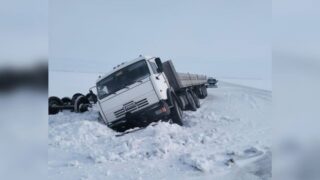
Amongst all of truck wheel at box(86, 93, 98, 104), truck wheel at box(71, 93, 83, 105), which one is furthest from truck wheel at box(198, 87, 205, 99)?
truck wheel at box(71, 93, 83, 105)

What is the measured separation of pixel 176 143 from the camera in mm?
2451

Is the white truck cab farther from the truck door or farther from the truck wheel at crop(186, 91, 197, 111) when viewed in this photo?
the truck wheel at crop(186, 91, 197, 111)

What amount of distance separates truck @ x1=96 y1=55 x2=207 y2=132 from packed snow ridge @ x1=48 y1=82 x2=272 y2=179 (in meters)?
0.06

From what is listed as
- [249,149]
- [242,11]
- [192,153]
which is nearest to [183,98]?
[192,153]

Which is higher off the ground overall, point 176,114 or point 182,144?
point 176,114

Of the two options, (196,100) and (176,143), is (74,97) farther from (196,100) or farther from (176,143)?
(196,100)

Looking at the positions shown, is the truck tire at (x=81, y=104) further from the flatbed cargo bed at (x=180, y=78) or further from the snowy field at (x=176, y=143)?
the flatbed cargo bed at (x=180, y=78)

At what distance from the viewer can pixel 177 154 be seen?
2434mm

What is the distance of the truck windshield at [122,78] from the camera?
2.38m

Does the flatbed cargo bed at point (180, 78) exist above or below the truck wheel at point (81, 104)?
above

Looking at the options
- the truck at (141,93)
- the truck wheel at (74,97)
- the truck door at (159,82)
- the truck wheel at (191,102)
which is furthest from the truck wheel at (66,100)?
the truck wheel at (191,102)

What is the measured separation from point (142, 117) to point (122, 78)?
0.89 ft

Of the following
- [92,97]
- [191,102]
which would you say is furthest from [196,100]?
[92,97]

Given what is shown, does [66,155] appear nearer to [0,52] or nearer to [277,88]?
[0,52]
